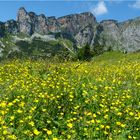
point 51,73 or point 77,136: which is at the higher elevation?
point 51,73

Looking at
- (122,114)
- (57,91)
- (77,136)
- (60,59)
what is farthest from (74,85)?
(60,59)

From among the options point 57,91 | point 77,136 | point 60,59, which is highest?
point 60,59

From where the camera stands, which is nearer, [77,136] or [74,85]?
[77,136]

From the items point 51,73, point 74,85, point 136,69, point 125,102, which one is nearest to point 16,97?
point 74,85

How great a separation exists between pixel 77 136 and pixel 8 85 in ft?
14.4

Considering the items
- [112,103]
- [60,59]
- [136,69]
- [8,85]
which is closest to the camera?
[112,103]

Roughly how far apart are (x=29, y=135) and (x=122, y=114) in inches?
107

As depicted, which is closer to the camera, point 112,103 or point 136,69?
point 112,103

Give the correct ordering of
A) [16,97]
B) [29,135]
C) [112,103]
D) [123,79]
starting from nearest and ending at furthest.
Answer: [29,135], [112,103], [16,97], [123,79]

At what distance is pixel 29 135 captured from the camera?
775 cm

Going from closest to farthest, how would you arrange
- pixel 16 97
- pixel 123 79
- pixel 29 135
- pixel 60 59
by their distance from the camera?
1. pixel 29 135
2. pixel 16 97
3. pixel 123 79
4. pixel 60 59

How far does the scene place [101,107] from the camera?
1044cm

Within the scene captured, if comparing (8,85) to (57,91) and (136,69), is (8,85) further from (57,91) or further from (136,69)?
(136,69)

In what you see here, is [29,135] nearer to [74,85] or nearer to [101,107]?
[101,107]
